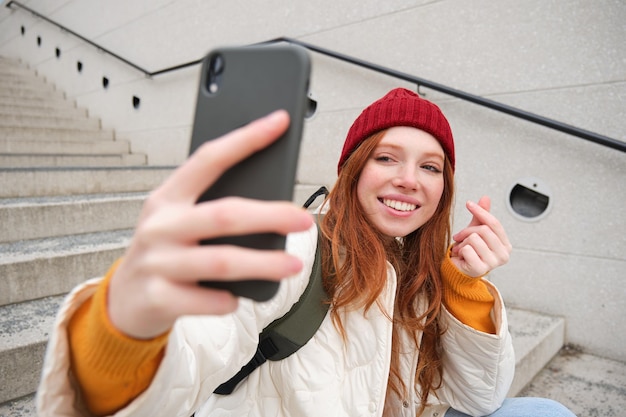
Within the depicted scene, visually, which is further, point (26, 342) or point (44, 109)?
point (44, 109)

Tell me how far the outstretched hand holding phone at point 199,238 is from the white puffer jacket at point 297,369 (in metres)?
0.18

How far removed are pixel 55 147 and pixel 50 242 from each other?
216 centimetres

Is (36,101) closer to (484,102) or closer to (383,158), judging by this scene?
(484,102)

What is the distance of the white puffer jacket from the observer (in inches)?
21.2

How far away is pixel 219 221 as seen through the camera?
0.37 meters

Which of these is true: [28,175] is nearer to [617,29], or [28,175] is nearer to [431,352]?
[431,352]

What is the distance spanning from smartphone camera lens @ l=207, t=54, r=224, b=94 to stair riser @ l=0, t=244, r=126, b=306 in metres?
1.67

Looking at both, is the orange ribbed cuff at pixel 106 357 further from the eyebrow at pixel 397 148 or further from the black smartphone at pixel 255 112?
the eyebrow at pixel 397 148

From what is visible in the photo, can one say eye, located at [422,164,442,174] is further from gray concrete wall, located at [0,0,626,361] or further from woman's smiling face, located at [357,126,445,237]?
gray concrete wall, located at [0,0,626,361]

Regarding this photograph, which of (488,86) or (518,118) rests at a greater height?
(488,86)

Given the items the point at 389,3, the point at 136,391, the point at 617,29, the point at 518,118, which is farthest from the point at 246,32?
the point at 136,391

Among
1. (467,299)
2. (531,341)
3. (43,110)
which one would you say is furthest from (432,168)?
(43,110)

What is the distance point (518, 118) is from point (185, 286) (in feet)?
8.13

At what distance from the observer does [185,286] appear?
41 centimetres
